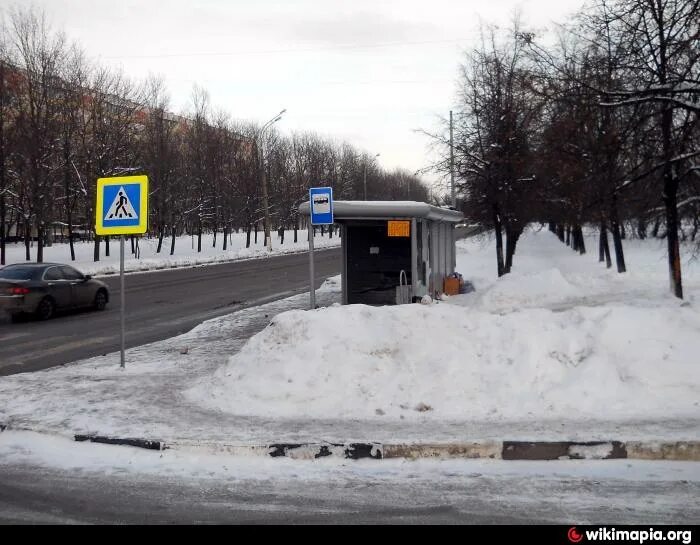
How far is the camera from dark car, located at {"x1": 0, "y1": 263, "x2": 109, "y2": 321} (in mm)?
15750

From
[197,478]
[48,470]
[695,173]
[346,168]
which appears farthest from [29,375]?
[346,168]

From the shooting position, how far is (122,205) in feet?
30.5

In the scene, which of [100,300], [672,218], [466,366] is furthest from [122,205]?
[672,218]

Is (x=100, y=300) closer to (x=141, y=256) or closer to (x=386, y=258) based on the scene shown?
(x=386, y=258)

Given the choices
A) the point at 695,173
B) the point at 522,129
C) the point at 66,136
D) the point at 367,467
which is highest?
the point at 66,136

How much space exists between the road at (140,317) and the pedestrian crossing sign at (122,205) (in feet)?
8.89

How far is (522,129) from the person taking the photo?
22.0 meters

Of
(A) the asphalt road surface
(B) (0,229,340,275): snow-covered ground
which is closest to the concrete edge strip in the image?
(A) the asphalt road surface

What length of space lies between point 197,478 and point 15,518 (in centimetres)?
134

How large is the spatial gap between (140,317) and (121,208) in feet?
25.8

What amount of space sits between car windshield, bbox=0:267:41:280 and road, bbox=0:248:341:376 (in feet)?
3.51

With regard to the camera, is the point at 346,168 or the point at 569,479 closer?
the point at 569,479

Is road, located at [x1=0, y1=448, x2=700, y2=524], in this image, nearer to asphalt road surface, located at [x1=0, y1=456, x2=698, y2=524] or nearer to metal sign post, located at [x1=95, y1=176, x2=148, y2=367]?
asphalt road surface, located at [x1=0, y1=456, x2=698, y2=524]

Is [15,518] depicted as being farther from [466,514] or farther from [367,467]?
[466,514]
